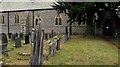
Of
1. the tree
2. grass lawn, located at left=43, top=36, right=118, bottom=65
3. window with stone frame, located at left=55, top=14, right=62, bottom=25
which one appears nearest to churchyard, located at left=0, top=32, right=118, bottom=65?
grass lawn, located at left=43, top=36, right=118, bottom=65

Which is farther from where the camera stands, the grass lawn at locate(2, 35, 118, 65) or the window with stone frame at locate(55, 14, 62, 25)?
the window with stone frame at locate(55, 14, 62, 25)

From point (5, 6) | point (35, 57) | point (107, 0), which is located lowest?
point (35, 57)

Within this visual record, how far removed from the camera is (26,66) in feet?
21.9

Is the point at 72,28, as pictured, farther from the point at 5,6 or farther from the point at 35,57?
the point at 35,57

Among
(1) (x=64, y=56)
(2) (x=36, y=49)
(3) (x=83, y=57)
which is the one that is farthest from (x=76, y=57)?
(2) (x=36, y=49)

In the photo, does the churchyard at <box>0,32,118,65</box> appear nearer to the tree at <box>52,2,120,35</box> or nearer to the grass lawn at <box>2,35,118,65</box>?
the grass lawn at <box>2,35,118,65</box>

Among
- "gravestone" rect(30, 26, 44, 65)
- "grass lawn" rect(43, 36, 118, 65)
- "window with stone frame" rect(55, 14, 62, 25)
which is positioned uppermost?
"window with stone frame" rect(55, 14, 62, 25)

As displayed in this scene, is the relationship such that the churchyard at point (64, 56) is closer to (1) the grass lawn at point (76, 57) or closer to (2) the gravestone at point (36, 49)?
(1) the grass lawn at point (76, 57)

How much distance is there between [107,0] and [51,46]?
10.0 m

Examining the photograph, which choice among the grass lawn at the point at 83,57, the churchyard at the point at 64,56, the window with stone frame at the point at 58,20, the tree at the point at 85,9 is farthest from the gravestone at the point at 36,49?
the window with stone frame at the point at 58,20

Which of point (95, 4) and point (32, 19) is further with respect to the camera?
point (32, 19)

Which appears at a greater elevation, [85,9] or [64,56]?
[85,9]

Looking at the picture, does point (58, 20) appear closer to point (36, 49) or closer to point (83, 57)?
point (83, 57)

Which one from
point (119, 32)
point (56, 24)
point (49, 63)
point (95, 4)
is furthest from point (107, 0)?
point (56, 24)
